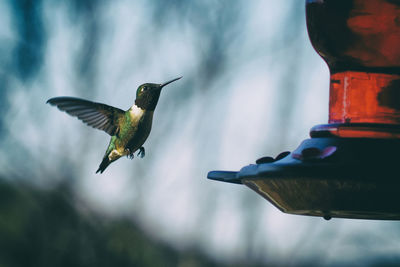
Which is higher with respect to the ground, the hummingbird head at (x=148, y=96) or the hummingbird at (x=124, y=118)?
the hummingbird head at (x=148, y=96)

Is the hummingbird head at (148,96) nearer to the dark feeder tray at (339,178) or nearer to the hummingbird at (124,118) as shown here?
the hummingbird at (124,118)

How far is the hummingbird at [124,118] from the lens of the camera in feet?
13.5

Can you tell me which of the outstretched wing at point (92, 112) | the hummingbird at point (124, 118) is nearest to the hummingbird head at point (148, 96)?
the hummingbird at point (124, 118)

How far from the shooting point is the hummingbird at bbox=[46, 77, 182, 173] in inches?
162

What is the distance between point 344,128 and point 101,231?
6.40m

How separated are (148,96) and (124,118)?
44 cm

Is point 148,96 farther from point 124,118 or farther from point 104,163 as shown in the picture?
point 104,163

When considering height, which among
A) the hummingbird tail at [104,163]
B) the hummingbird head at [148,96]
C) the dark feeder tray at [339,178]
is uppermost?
the hummingbird head at [148,96]

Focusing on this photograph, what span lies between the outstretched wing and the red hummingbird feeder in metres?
1.23

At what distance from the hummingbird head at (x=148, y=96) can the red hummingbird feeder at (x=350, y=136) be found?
1.41 metres

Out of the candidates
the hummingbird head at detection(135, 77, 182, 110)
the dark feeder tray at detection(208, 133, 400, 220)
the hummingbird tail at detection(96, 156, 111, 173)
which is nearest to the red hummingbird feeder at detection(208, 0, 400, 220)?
the dark feeder tray at detection(208, 133, 400, 220)

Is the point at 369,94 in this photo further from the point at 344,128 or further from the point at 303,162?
the point at 303,162

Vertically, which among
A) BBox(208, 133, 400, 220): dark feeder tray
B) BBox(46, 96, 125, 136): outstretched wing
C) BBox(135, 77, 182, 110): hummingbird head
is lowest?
BBox(208, 133, 400, 220): dark feeder tray

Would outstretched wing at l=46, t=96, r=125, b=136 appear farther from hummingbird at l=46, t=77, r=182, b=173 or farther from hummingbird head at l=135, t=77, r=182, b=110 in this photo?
hummingbird head at l=135, t=77, r=182, b=110
